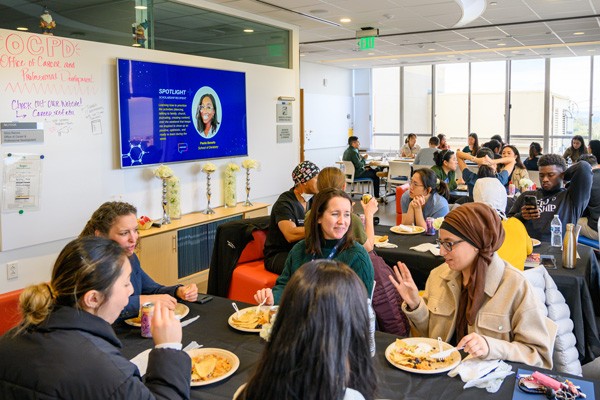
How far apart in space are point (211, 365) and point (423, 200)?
3.37m

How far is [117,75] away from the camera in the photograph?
510 cm

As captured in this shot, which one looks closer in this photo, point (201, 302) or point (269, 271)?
point (201, 302)

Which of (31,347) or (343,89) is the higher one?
(343,89)

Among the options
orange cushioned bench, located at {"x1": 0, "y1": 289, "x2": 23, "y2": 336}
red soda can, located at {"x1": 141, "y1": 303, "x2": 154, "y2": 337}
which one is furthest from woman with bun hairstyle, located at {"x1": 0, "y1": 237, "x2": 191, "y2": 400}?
orange cushioned bench, located at {"x1": 0, "y1": 289, "x2": 23, "y2": 336}

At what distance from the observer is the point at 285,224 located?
4188mm

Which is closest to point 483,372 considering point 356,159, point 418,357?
point 418,357

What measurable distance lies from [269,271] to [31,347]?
283cm

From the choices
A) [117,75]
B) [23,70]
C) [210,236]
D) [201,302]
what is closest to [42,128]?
[23,70]

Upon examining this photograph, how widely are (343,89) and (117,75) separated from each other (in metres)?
11.1

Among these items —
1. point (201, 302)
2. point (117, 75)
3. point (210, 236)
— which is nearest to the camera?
point (201, 302)

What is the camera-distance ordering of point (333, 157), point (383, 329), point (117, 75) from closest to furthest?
point (383, 329) → point (117, 75) → point (333, 157)

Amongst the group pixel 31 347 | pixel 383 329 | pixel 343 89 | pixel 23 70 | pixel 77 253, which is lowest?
pixel 383 329

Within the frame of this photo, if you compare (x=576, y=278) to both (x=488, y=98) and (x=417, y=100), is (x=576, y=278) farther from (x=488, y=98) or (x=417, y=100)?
Result: (x=417, y=100)

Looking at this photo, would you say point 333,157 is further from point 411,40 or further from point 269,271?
point 269,271
